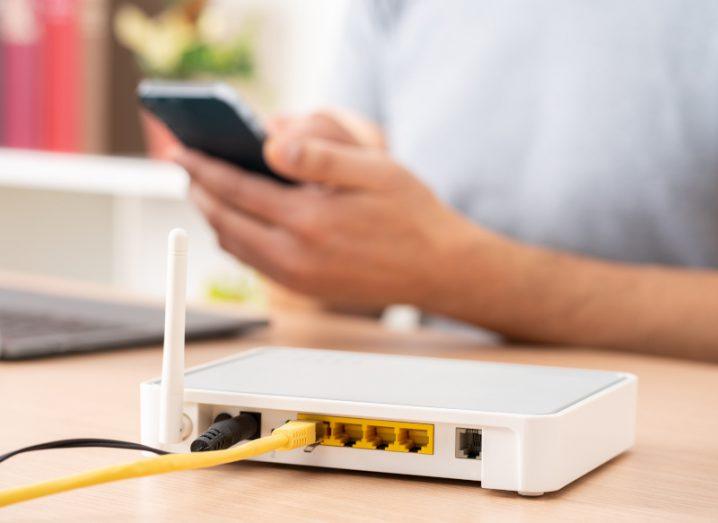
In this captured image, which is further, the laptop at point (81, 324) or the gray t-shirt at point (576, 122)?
the gray t-shirt at point (576, 122)

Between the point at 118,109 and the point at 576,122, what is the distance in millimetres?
1515

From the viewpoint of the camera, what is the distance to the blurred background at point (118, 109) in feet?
7.04

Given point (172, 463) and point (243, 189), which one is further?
point (243, 189)

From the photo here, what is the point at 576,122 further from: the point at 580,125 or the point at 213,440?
the point at 213,440

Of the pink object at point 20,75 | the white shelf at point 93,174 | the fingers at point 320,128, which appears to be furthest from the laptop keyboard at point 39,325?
the pink object at point 20,75

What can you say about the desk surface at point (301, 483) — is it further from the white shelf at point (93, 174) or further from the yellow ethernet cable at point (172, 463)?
the white shelf at point (93, 174)

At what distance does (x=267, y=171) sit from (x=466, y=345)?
0.73 feet

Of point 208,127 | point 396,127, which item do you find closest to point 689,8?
point 396,127

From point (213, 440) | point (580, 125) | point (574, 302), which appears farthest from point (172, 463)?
point (580, 125)

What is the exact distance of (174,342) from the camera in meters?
0.45

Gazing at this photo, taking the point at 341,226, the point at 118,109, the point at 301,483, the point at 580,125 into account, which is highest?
the point at 118,109

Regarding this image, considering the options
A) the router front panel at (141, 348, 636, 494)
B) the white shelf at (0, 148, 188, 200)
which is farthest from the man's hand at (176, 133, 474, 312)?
the white shelf at (0, 148, 188, 200)

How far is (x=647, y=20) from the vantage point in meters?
1.09

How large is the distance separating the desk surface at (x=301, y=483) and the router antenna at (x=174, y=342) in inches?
1.0
